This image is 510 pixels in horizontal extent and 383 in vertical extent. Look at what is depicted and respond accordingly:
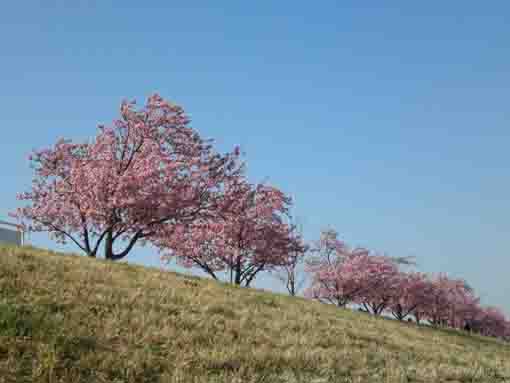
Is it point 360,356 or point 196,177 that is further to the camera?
point 196,177

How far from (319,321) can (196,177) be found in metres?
15.3

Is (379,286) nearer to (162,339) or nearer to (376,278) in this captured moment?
(376,278)

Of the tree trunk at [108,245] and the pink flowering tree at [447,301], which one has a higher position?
the tree trunk at [108,245]

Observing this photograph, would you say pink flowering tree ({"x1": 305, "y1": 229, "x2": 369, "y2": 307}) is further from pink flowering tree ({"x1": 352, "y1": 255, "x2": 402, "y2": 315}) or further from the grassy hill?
the grassy hill

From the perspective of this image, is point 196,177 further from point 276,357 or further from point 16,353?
point 16,353

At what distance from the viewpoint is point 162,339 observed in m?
8.21

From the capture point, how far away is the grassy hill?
665 cm

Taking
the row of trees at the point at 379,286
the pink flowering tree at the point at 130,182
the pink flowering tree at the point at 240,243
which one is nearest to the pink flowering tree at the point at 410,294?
the row of trees at the point at 379,286

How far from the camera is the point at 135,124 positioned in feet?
91.7

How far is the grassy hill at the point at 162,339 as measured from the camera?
6648mm

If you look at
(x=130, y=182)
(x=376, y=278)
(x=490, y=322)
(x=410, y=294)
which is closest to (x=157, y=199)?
(x=130, y=182)

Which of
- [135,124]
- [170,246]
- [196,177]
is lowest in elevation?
[170,246]

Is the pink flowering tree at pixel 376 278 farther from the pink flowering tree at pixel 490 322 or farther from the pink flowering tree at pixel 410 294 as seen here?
the pink flowering tree at pixel 490 322

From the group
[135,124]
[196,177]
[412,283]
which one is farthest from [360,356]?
[412,283]
